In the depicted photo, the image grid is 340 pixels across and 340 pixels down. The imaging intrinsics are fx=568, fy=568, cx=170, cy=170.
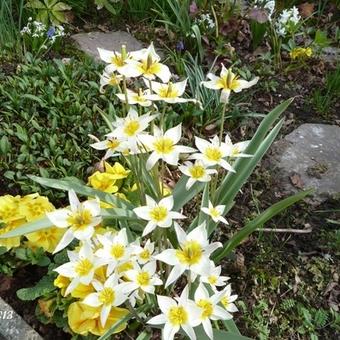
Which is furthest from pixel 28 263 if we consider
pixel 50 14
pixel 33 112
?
pixel 50 14

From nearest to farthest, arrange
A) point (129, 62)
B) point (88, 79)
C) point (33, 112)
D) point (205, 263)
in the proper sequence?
point (205, 263) < point (129, 62) < point (33, 112) < point (88, 79)

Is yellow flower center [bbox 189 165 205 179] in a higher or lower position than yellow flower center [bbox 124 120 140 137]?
lower

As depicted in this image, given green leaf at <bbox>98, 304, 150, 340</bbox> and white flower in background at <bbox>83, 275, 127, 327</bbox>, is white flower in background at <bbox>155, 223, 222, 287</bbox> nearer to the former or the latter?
white flower in background at <bbox>83, 275, 127, 327</bbox>

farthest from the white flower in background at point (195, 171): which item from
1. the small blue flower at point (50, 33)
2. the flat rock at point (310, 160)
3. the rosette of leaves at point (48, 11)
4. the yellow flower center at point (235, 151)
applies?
the rosette of leaves at point (48, 11)

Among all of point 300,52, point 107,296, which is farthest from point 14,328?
point 300,52

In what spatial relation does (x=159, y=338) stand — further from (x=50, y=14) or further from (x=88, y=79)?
(x=50, y=14)

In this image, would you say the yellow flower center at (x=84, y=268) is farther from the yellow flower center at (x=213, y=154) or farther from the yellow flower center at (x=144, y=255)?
the yellow flower center at (x=213, y=154)

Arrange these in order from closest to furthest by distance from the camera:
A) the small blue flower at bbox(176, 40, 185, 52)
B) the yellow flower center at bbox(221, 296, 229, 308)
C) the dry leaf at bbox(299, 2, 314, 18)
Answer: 1. the yellow flower center at bbox(221, 296, 229, 308)
2. the small blue flower at bbox(176, 40, 185, 52)
3. the dry leaf at bbox(299, 2, 314, 18)

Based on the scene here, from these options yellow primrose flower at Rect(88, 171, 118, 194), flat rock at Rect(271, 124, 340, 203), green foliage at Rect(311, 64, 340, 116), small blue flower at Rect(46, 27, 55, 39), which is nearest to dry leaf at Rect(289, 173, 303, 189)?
flat rock at Rect(271, 124, 340, 203)
